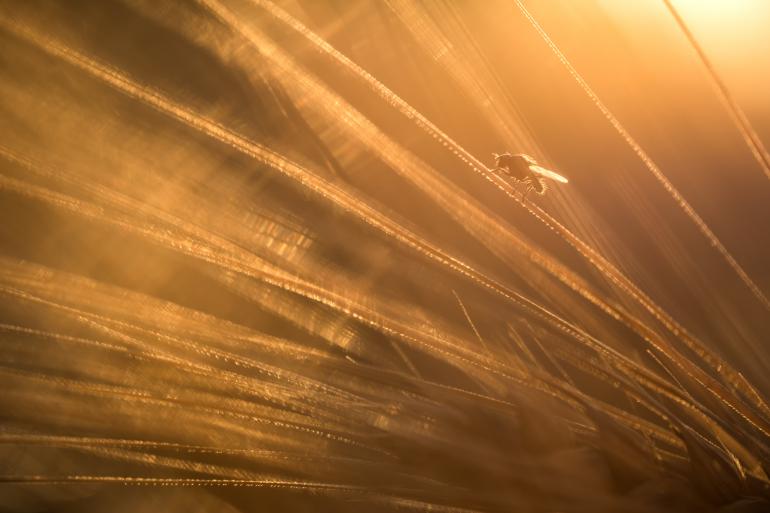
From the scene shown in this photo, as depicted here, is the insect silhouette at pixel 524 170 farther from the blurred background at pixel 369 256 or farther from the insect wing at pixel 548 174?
the blurred background at pixel 369 256

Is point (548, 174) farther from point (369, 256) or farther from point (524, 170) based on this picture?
point (369, 256)

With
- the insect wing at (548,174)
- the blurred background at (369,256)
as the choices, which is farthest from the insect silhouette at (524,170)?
the blurred background at (369,256)

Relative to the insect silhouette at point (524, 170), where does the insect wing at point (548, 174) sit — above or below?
above

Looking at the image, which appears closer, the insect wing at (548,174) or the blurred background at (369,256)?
the blurred background at (369,256)

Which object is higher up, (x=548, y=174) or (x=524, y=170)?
(x=548, y=174)

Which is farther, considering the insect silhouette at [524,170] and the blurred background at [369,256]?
the insect silhouette at [524,170]

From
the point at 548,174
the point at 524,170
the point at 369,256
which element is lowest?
the point at 369,256

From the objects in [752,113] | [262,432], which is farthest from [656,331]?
[262,432]

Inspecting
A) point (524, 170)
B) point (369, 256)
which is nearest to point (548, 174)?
point (524, 170)

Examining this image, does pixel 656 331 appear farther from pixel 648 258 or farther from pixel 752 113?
pixel 752 113
